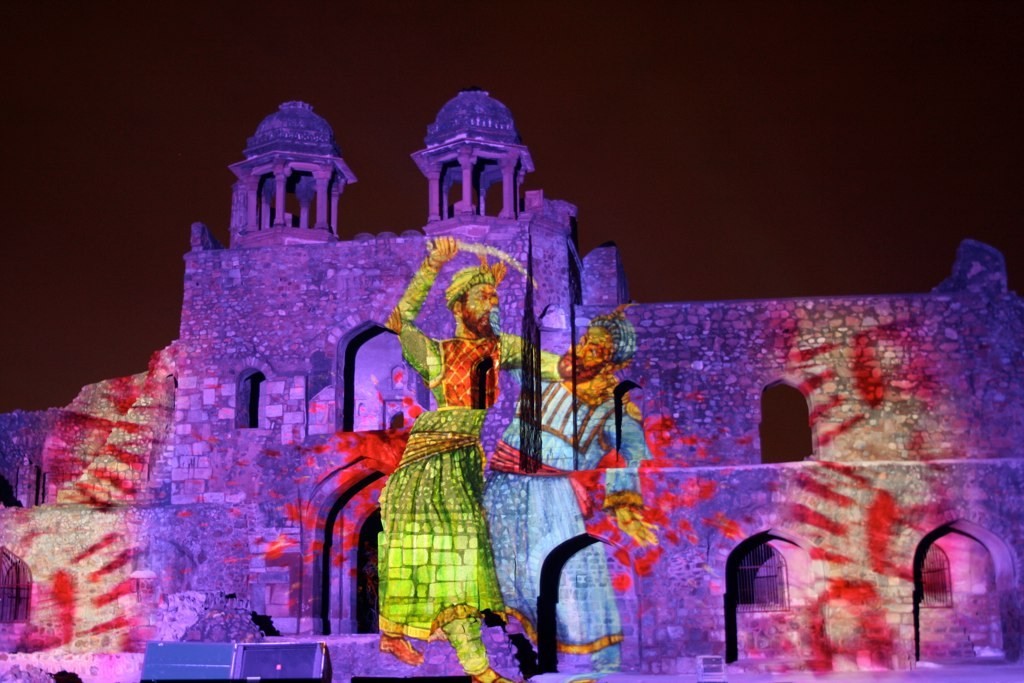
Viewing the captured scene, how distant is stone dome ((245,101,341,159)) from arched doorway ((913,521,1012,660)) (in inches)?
448

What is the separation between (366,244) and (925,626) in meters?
10.5

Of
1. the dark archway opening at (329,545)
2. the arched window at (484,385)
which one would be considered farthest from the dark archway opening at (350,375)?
the arched window at (484,385)

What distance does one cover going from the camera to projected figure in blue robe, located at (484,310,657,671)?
16312 mm

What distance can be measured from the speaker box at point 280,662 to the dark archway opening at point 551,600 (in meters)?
6.52

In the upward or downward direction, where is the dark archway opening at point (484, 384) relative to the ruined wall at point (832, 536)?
upward

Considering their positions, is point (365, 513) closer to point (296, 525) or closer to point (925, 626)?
point (296, 525)

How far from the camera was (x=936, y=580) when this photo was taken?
18.5m

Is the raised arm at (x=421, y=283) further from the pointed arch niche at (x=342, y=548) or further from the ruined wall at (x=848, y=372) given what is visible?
the ruined wall at (x=848, y=372)

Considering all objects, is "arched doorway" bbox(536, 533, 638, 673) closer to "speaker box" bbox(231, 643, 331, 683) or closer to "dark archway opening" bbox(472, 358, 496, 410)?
"dark archway opening" bbox(472, 358, 496, 410)

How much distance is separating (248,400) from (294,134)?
443cm

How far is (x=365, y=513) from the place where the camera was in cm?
1920

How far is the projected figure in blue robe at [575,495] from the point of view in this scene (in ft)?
53.5

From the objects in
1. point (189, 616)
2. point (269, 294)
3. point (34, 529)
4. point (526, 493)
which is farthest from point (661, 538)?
point (34, 529)

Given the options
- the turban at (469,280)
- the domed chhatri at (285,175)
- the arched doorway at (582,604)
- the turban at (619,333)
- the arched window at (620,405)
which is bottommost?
the arched doorway at (582,604)
